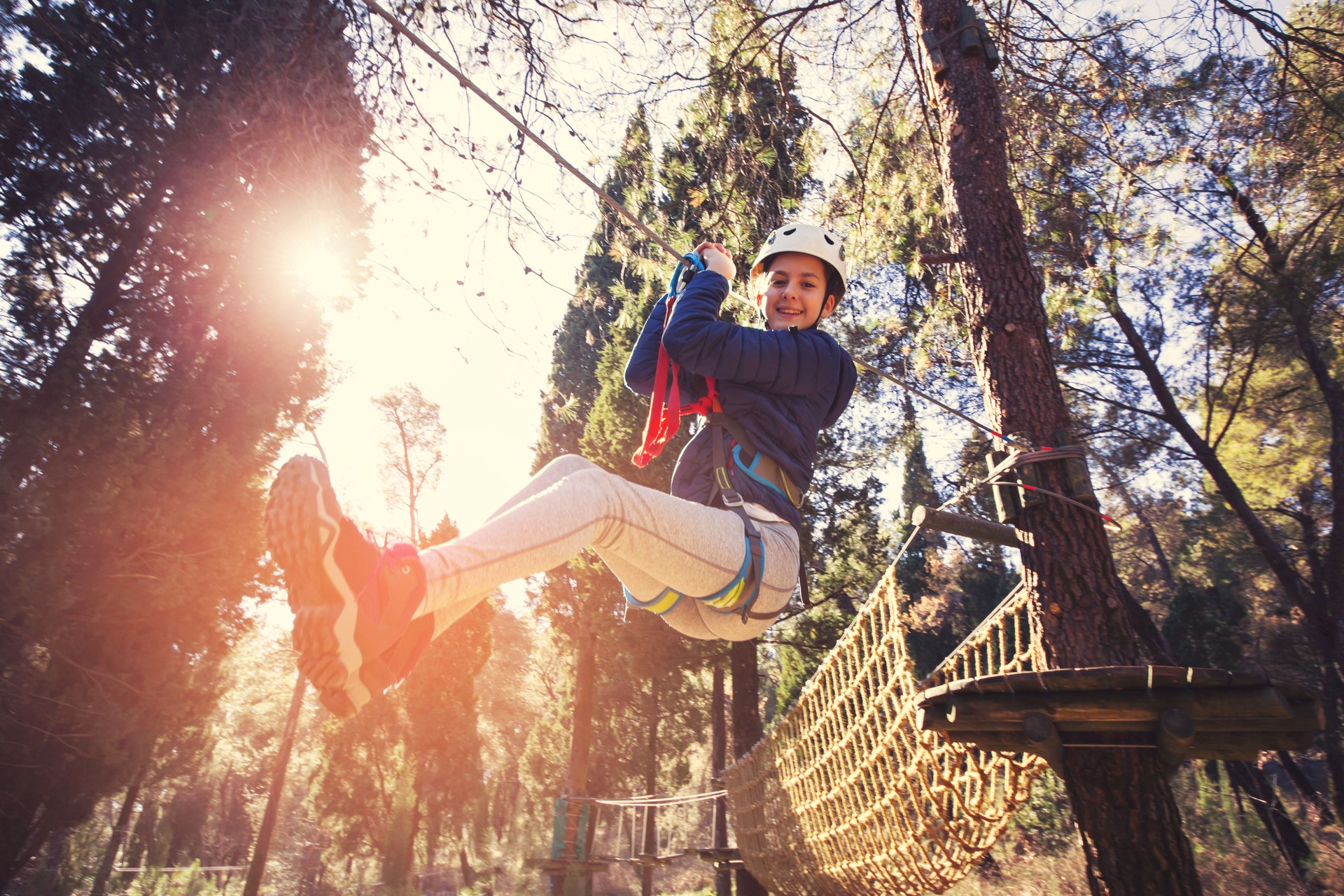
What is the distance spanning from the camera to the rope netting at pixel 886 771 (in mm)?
2650

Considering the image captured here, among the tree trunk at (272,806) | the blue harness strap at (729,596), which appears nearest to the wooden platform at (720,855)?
the blue harness strap at (729,596)

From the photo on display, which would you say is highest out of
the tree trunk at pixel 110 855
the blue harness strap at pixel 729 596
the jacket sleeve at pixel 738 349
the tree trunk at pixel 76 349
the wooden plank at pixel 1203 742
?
the tree trunk at pixel 76 349

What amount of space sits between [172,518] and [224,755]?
22.3 metres

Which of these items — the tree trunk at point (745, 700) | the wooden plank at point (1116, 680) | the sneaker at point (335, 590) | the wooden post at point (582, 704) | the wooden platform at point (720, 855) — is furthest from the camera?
the wooden post at point (582, 704)

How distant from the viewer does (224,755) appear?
82.1 ft

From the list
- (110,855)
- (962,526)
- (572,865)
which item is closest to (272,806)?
(110,855)

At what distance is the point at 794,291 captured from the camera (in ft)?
7.26

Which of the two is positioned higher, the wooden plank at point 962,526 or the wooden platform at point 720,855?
the wooden plank at point 962,526

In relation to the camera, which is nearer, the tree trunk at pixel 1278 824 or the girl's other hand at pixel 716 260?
the girl's other hand at pixel 716 260

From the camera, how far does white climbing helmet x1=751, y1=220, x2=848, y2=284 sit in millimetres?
2213

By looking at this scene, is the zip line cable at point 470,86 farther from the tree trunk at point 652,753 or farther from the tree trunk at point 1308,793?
the tree trunk at point 652,753

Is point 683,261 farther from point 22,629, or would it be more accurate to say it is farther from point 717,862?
point 22,629

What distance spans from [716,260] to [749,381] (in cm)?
40

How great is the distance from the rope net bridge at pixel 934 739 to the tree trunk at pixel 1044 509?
0.43 feet
